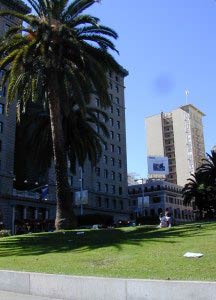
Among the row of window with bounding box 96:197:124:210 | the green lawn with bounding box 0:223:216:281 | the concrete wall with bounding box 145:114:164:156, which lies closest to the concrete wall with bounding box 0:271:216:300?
the green lawn with bounding box 0:223:216:281

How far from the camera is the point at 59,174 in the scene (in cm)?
2538

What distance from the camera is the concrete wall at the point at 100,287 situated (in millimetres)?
7539

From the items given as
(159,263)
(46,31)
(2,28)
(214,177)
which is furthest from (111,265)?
(2,28)

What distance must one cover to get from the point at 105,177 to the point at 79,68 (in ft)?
212

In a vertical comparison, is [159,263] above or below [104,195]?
below

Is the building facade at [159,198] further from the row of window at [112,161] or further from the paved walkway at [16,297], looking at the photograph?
the paved walkway at [16,297]

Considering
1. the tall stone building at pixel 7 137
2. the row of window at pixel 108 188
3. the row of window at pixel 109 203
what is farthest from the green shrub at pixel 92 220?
the row of window at pixel 108 188

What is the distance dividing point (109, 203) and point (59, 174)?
6522 centimetres

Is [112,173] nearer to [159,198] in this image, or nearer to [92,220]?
[159,198]

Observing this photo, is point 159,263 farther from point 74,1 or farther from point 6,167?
point 6,167

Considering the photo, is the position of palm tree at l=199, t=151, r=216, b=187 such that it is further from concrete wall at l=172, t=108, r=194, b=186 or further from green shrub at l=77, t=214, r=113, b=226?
concrete wall at l=172, t=108, r=194, b=186

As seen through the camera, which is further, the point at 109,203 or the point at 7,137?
the point at 109,203

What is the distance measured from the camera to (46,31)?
2431cm

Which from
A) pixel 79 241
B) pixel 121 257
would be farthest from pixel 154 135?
pixel 121 257
